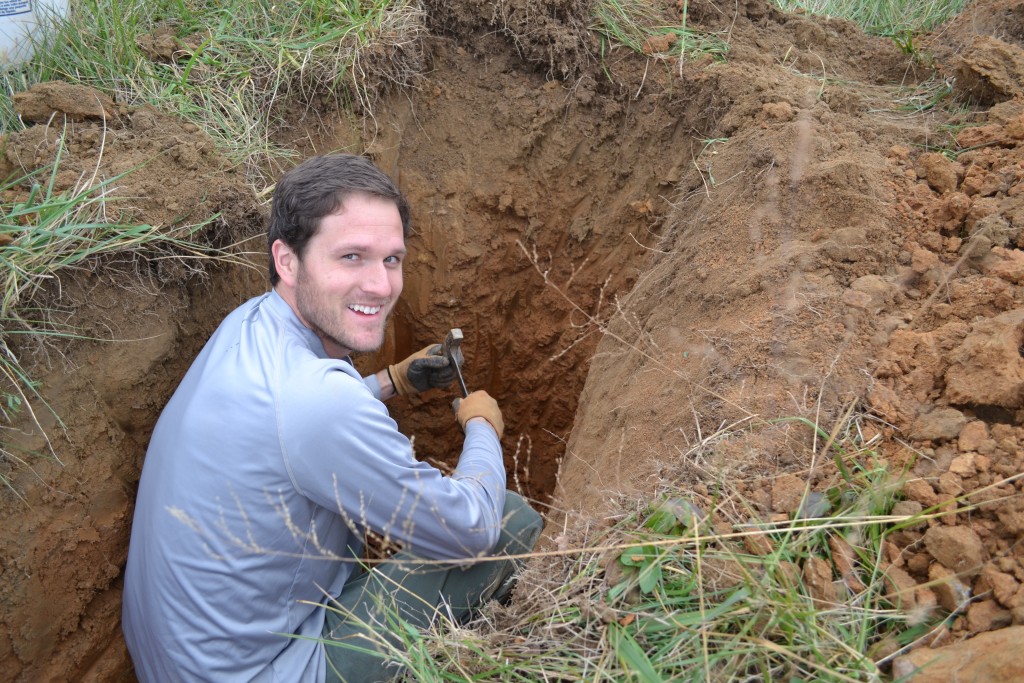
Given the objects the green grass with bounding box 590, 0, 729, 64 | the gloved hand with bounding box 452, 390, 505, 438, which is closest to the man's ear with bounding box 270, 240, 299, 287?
the gloved hand with bounding box 452, 390, 505, 438

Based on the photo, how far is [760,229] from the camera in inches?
92.5

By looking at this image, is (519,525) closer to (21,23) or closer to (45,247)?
(45,247)

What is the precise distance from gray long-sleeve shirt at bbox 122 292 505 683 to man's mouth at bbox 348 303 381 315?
0.22 m

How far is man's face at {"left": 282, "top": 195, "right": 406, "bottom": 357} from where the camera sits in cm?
213

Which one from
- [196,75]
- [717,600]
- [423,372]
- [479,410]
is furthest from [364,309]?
[196,75]

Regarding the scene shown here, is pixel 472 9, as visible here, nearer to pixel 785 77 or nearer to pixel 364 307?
pixel 785 77

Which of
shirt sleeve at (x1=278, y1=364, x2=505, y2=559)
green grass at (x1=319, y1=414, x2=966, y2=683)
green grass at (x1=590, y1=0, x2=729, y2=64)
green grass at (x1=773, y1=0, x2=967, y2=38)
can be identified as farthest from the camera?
green grass at (x1=773, y1=0, x2=967, y2=38)

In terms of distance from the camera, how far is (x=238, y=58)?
3.10 m

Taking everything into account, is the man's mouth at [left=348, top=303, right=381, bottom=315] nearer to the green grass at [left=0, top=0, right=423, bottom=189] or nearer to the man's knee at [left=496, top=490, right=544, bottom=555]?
the man's knee at [left=496, top=490, right=544, bottom=555]

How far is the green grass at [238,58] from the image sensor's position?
2.86 metres

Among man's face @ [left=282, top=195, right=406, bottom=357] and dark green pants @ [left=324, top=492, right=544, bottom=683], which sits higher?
man's face @ [left=282, top=195, right=406, bottom=357]

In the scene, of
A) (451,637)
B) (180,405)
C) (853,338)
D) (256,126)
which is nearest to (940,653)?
(853,338)

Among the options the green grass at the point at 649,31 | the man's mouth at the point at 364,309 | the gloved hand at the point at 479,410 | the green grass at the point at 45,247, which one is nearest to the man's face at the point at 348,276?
the man's mouth at the point at 364,309

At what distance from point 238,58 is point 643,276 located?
6.25 feet
